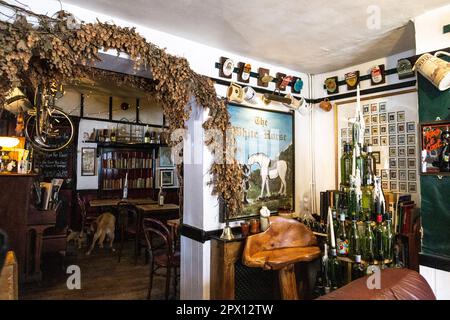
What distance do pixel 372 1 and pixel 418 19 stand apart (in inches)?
20.8

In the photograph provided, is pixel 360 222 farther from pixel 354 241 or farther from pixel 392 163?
pixel 392 163

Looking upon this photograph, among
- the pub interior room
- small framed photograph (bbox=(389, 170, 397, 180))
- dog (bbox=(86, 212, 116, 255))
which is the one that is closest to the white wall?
the pub interior room

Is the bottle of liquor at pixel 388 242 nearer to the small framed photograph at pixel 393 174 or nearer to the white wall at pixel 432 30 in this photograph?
the small framed photograph at pixel 393 174

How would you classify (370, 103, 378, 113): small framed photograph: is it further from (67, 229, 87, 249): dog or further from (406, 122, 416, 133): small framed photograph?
(67, 229, 87, 249): dog

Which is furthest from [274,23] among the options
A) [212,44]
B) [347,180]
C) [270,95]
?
[347,180]

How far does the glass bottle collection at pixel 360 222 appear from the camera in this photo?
2371 millimetres

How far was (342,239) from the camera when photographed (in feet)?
8.40

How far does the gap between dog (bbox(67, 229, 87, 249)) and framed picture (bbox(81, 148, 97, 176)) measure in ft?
4.26

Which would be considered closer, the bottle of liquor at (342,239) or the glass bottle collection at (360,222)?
the glass bottle collection at (360,222)

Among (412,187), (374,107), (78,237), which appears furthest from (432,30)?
(78,237)

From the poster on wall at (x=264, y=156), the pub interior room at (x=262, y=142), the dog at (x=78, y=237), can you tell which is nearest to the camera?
the pub interior room at (x=262, y=142)

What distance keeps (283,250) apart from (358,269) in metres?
0.74

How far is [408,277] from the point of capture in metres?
1.60

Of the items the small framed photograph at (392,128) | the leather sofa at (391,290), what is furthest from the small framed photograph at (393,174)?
the leather sofa at (391,290)
